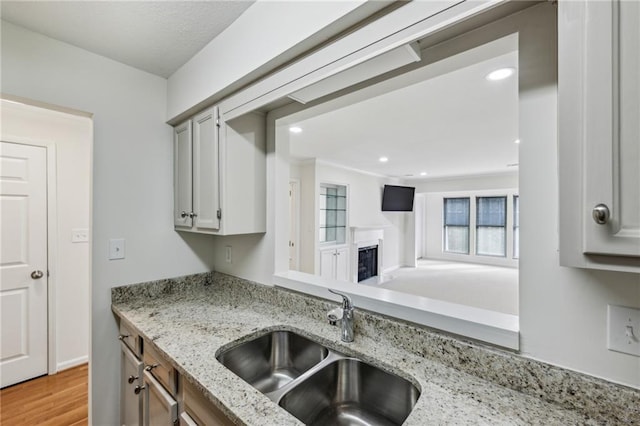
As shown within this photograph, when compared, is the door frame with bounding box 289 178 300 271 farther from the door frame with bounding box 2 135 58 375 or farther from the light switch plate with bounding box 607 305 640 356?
the light switch plate with bounding box 607 305 640 356

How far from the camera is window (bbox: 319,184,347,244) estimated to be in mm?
5431

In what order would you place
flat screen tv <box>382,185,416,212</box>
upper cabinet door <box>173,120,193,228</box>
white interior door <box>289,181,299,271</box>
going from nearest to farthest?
upper cabinet door <box>173,120,193,228</box> < white interior door <box>289,181,299,271</box> < flat screen tv <box>382,185,416,212</box>

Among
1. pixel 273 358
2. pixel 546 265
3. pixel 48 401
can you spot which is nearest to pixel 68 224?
pixel 48 401

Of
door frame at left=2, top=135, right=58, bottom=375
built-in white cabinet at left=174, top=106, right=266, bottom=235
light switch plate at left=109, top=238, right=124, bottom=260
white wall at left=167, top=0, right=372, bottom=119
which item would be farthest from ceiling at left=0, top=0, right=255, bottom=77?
door frame at left=2, top=135, right=58, bottom=375

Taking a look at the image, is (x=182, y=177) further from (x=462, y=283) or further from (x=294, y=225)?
(x=462, y=283)

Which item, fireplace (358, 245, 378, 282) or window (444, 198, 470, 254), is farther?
window (444, 198, 470, 254)

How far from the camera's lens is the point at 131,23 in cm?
141

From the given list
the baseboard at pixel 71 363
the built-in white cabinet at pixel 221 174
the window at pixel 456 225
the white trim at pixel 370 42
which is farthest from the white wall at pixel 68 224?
the window at pixel 456 225

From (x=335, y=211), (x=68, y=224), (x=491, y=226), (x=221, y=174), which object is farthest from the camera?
(x=491, y=226)

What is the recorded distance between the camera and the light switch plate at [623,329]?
2.37ft

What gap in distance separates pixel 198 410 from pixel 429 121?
9.68 ft

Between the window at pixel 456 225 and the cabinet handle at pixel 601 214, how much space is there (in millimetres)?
7876

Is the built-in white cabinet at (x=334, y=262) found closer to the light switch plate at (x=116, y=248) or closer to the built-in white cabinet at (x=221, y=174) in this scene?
the built-in white cabinet at (x=221, y=174)

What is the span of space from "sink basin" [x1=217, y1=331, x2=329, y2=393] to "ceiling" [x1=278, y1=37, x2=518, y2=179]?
1248mm
